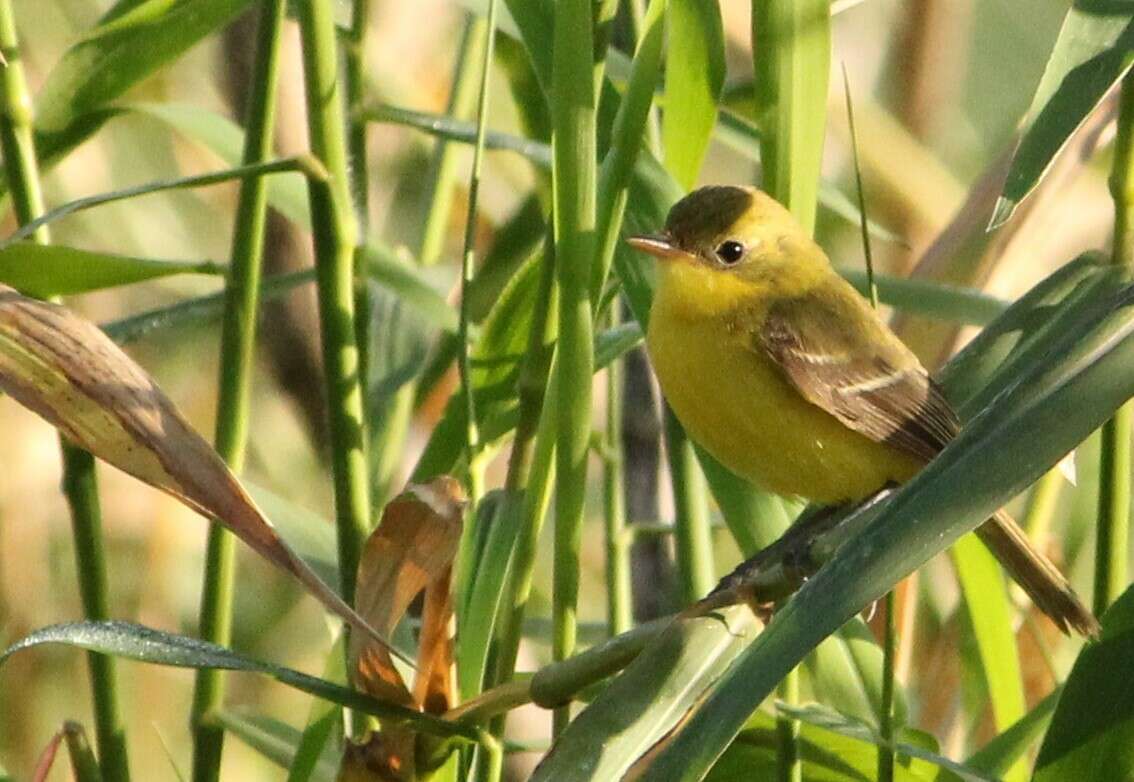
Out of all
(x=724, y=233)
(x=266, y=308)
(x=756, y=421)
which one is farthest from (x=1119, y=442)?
(x=266, y=308)

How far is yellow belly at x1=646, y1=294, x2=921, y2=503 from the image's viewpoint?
2.12 meters

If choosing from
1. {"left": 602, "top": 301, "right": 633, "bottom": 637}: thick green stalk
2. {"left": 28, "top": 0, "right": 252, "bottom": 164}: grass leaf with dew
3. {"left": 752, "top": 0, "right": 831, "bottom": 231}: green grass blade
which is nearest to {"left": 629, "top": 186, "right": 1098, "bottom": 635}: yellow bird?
{"left": 602, "top": 301, "right": 633, "bottom": 637}: thick green stalk

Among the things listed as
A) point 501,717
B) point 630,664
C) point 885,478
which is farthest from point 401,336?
point 630,664

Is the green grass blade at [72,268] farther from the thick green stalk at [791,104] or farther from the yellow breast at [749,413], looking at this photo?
the yellow breast at [749,413]

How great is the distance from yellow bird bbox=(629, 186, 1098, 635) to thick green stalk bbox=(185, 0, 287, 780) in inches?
20.3

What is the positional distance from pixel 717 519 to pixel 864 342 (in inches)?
13.0

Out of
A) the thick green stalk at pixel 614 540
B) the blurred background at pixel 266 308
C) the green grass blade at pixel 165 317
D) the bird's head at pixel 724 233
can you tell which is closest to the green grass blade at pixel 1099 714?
the thick green stalk at pixel 614 540

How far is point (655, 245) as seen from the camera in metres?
2.08

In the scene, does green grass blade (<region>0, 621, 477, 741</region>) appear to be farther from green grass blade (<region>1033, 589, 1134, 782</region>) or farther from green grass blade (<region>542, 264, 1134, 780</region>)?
green grass blade (<region>1033, 589, 1134, 782</region>)

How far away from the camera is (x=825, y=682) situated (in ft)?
6.08

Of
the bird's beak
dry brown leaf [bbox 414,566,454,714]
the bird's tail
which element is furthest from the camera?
the bird's beak

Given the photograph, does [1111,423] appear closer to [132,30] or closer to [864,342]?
[864,342]

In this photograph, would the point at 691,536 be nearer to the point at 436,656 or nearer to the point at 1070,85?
the point at 436,656

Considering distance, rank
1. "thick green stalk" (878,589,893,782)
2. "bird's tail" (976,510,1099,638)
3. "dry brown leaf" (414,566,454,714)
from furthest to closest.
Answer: "bird's tail" (976,510,1099,638), "dry brown leaf" (414,566,454,714), "thick green stalk" (878,589,893,782)
